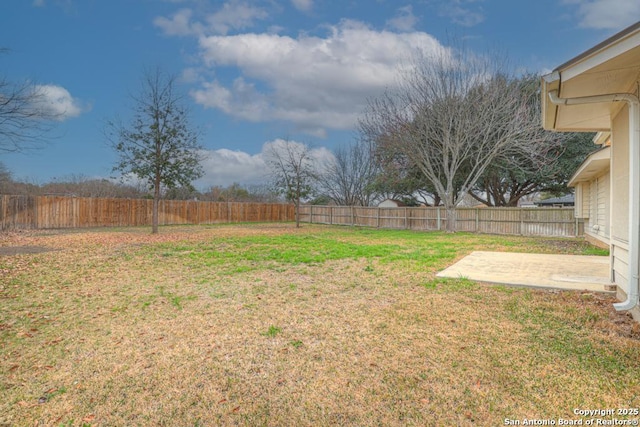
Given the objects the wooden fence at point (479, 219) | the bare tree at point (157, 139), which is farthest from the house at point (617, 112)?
the bare tree at point (157, 139)

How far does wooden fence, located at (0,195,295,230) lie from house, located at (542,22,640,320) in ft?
65.2

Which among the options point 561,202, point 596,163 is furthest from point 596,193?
point 561,202

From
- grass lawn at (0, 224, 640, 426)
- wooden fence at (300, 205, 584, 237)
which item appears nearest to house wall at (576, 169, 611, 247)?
wooden fence at (300, 205, 584, 237)

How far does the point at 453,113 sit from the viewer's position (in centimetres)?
1575

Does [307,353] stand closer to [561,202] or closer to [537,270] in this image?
[537,270]

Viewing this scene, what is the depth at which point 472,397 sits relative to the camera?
2.08 meters

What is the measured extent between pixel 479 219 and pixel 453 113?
5401 mm

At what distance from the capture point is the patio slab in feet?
16.2

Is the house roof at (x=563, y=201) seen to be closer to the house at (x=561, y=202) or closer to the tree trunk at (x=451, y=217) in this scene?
the house at (x=561, y=202)

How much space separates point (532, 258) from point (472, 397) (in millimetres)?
6672

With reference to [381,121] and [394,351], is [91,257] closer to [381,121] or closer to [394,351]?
[394,351]

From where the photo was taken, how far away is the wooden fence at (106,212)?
49.4 ft

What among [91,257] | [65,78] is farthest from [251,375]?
[65,78]

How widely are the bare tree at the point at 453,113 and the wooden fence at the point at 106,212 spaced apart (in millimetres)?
12228
